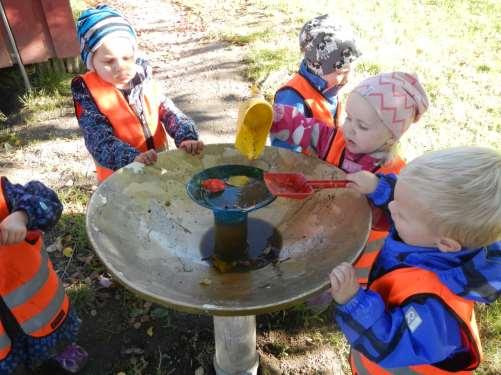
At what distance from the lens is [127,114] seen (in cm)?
268

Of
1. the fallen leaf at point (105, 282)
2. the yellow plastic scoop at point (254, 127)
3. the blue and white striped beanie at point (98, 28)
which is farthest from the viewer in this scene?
the fallen leaf at point (105, 282)

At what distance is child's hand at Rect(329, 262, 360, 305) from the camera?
1584mm

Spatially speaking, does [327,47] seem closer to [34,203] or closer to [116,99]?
[116,99]

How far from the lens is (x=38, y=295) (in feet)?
7.18

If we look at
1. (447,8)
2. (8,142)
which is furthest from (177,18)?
(447,8)

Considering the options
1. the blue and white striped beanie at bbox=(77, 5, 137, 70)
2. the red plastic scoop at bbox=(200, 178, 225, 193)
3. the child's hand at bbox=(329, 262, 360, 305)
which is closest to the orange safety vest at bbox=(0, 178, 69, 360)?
the red plastic scoop at bbox=(200, 178, 225, 193)

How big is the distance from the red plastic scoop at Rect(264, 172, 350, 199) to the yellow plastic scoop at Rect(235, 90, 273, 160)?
0.71 feet

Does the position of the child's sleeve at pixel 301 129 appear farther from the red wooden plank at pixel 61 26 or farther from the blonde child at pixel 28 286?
the red wooden plank at pixel 61 26

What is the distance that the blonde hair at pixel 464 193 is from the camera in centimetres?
140

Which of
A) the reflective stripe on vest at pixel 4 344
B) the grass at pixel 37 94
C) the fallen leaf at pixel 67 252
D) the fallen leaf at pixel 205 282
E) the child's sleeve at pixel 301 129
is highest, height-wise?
the child's sleeve at pixel 301 129

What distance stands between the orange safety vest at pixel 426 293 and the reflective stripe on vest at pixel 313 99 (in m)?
1.32

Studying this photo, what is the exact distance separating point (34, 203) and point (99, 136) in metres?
0.71

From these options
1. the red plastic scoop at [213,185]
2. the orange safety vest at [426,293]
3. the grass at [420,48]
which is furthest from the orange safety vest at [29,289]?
the grass at [420,48]

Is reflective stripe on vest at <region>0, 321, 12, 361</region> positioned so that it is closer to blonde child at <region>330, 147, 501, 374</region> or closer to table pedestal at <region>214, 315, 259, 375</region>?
table pedestal at <region>214, 315, 259, 375</region>
